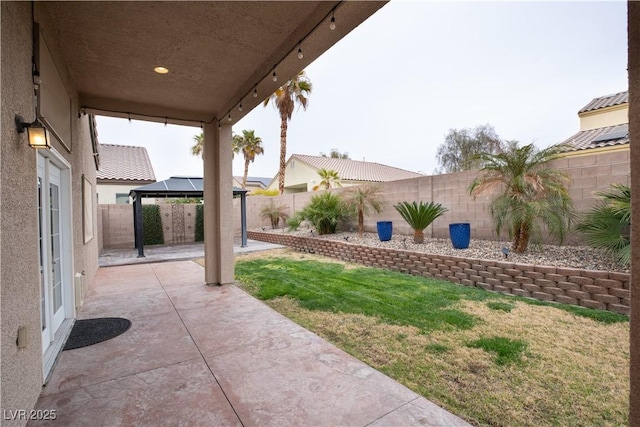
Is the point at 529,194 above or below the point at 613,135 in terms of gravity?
below

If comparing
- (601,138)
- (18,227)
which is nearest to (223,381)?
(18,227)

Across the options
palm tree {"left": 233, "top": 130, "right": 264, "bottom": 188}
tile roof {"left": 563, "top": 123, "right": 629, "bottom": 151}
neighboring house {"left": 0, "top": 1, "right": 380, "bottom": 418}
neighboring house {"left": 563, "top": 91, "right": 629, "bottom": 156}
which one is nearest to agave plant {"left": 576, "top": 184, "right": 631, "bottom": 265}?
neighboring house {"left": 0, "top": 1, "right": 380, "bottom": 418}

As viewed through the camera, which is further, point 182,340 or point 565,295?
point 565,295

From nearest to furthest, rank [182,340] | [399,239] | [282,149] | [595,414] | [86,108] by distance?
[595,414]
[182,340]
[86,108]
[399,239]
[282,149]

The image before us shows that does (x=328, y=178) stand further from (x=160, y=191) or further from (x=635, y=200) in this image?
(x=635, y=200)

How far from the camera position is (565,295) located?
429 centimetres

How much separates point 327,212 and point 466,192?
4.48 metres

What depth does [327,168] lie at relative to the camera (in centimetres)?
2308

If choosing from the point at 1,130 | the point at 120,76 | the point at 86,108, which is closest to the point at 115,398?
the point at 1,130

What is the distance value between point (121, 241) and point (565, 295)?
13.8 metres

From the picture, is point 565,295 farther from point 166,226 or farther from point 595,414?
point 166,226

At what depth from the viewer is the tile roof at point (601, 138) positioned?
10.4 metres

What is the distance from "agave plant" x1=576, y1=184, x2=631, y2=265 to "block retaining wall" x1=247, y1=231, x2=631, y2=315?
17.1 inches

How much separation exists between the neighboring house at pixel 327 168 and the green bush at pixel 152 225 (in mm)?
11838
